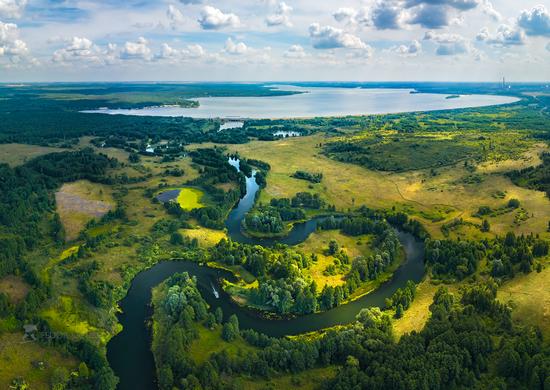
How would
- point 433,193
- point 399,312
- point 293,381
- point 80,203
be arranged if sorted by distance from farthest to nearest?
point 433,193 → point 80,203 → point 399,312 → point 293,381

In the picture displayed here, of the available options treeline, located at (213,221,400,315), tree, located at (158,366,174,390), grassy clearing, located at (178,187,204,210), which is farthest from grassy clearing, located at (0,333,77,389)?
grassy clearing, located at (178,187,204,210)

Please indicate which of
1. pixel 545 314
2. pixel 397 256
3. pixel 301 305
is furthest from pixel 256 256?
pixel 545 314

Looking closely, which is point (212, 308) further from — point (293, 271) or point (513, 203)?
point (513, 203)

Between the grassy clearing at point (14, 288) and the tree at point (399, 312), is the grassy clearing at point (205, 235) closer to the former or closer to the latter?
the grassy clearing at point (14, 288)

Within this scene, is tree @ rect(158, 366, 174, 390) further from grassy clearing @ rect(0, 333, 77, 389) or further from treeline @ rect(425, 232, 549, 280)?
treeline @ rect(425, 232, 549, 280)

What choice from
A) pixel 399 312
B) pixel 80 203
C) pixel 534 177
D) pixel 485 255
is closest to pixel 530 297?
pixel 485 255

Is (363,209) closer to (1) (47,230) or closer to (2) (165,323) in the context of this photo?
(2) (165,323)

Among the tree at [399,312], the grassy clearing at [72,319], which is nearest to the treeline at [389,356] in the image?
the tree at [399,312]
